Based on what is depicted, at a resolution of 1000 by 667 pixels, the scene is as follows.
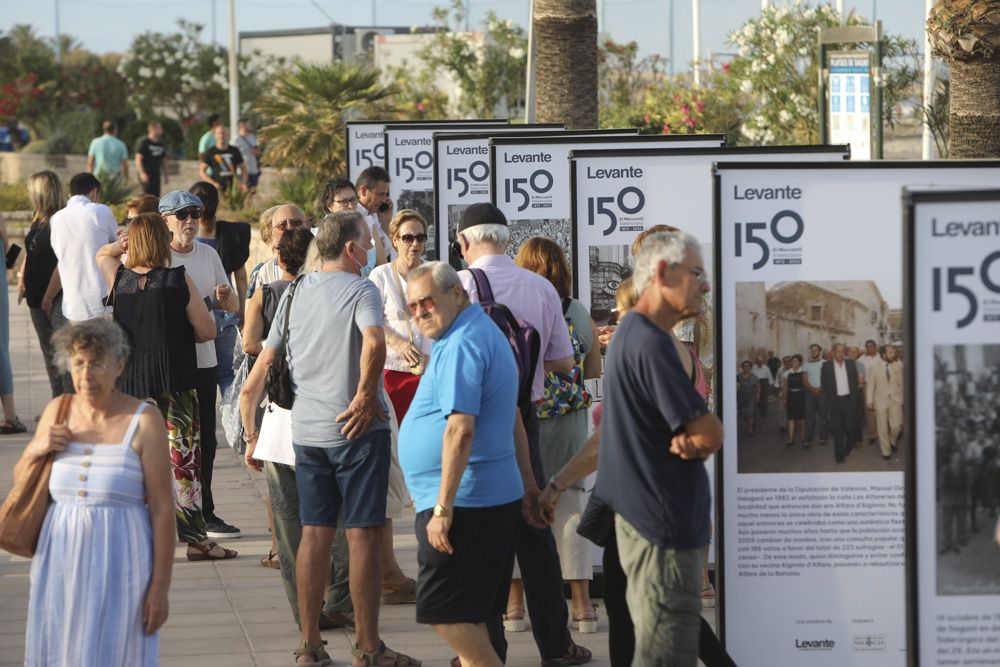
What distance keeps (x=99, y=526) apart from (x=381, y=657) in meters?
1.86

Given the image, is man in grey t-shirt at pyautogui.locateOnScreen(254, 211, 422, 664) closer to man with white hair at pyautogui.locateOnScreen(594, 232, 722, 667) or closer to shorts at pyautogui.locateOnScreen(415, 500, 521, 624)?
shorts at pyautogui.locateOnScreen(415, 500, 521, 624)

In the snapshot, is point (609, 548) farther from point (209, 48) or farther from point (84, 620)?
point (209, 48)

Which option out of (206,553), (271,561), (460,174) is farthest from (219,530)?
(460,174)

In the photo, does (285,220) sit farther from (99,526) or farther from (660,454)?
(660,454)

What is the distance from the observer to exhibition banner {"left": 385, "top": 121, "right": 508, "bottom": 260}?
14.2 meters

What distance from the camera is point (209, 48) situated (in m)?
46.8

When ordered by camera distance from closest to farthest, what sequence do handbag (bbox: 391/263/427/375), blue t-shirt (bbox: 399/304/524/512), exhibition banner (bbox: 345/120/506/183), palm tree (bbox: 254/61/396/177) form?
1. blue t-shirt (bbox: 399/304/524/512)
2. handbag (bbox: 391/263/427/375)
3. exhibition banner (bbox: 345/120/506/183)
4. palm tree (bbox: 254/61/396/177)

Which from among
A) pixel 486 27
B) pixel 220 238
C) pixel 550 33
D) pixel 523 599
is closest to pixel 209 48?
pixel 486 27

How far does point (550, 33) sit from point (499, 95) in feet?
50.6

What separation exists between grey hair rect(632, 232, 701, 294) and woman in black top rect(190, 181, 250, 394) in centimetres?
504

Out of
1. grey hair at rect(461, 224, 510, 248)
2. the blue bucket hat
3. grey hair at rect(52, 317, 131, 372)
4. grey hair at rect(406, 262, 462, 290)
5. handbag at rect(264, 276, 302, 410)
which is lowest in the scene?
handbag at rect(264, 276, 302, 410)

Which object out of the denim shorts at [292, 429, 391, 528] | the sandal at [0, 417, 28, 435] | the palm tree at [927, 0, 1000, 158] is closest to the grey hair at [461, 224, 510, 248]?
the denim shorts at [292, 429, 391, 528]

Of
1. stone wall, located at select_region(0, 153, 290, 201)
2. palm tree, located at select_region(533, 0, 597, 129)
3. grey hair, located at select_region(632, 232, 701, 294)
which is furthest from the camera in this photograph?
stone wall, located at select_region(0, 153, 290, 201)

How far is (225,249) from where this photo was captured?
396 inches
